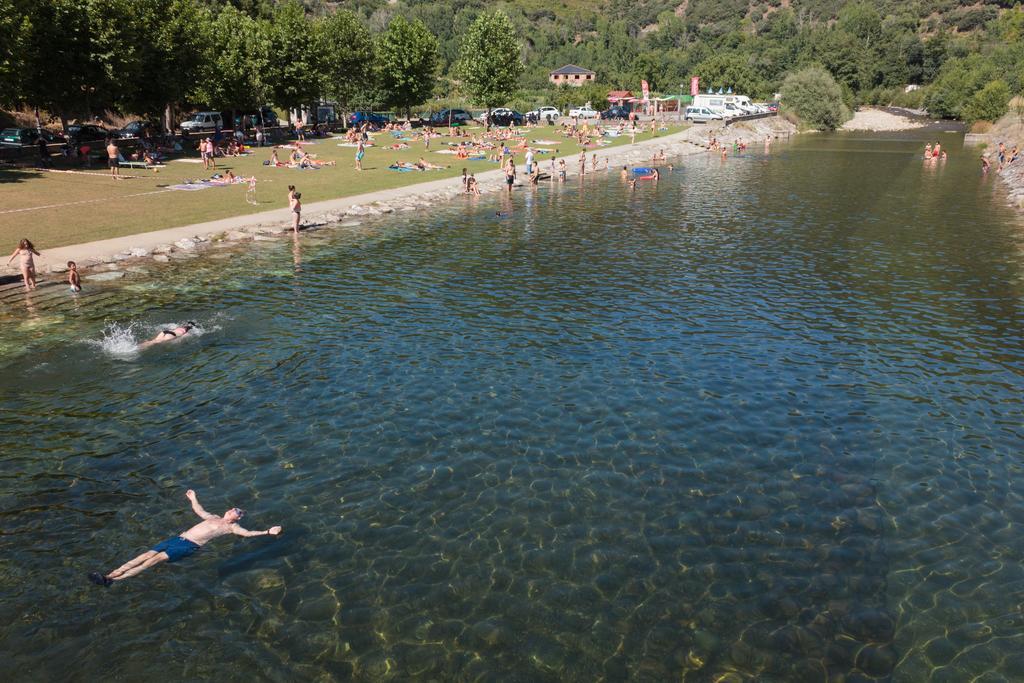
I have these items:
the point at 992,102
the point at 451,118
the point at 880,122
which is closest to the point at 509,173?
the point at 451,118

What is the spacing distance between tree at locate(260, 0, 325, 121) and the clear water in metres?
48.6

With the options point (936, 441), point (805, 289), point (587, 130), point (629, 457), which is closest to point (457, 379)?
point (629, 457)

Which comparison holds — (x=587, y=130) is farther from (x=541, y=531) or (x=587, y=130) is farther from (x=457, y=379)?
(x=541, y=531)

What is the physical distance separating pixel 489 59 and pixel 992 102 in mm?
66106

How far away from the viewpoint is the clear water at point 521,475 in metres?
9.27

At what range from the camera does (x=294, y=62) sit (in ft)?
228

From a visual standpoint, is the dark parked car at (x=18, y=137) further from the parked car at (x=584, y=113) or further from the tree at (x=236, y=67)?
the parked car at (x=584, y=113)

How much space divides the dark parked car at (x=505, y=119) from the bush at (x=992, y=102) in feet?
203

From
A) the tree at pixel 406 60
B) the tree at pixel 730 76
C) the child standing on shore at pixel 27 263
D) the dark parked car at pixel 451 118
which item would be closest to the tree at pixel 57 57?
the child standing on shore at pixel 27 263

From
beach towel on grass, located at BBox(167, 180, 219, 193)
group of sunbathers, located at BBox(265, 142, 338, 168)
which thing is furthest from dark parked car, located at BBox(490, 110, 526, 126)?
beach towel on grass, located at BBox(167, 180, 219, 193)

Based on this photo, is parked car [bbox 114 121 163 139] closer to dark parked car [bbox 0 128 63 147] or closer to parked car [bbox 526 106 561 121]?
dark parked car [bbox 0 128 63 147]

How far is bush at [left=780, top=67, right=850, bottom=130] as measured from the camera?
11531 cm

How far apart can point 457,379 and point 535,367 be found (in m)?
2.14

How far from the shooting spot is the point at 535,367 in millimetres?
18203
